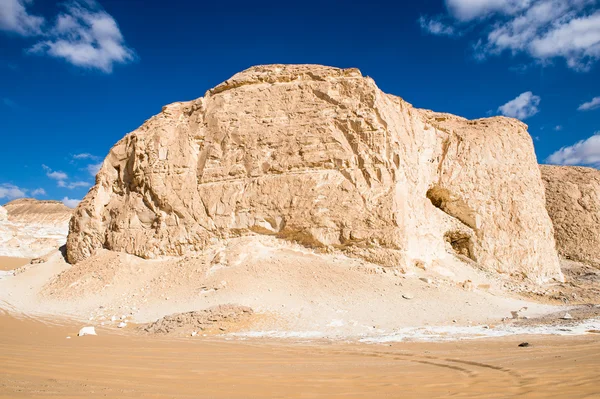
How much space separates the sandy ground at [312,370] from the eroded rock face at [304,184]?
7.12 m

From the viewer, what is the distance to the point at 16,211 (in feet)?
259

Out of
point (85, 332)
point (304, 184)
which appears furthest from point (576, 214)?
point (85, 332)

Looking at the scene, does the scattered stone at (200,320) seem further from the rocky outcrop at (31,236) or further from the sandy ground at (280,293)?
the rocky outcrop at (31,236)

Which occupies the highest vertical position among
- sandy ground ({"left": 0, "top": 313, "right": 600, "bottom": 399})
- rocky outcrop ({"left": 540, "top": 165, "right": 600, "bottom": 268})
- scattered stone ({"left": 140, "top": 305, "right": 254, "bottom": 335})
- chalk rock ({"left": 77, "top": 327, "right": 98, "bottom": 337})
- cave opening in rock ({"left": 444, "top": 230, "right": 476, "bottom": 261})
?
rocky outcrop ({"left": 540, "top": 165, "right": 600, "bottom": 268})

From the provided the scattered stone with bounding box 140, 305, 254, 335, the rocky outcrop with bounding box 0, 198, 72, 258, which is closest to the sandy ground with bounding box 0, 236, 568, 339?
the scattered stone with bounding box 140, 305, 254, 335

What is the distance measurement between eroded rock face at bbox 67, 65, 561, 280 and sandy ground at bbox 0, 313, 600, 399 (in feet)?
23.4

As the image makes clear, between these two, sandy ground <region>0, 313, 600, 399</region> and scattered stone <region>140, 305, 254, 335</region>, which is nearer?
sandy ground <region>0, 313, 600, 399</region>

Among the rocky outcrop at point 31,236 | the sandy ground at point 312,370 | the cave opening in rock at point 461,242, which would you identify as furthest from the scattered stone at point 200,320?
the rocky outcrop at point 31,236

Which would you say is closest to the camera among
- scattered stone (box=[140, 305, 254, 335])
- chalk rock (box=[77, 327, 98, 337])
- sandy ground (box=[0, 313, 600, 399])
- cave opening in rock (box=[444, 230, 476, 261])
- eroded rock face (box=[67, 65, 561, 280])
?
sandy ground (box=[0, 313, 600, 399])

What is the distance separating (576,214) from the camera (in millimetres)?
24500

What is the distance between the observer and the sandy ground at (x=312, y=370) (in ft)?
11.3

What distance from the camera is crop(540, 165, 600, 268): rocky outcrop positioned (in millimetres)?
24094

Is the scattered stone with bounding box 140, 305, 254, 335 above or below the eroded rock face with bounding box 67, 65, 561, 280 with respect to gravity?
below

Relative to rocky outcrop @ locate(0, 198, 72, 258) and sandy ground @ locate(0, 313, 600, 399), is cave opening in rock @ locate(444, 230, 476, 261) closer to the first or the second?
sandy ground @ locate(0, 313, 600, 399)
